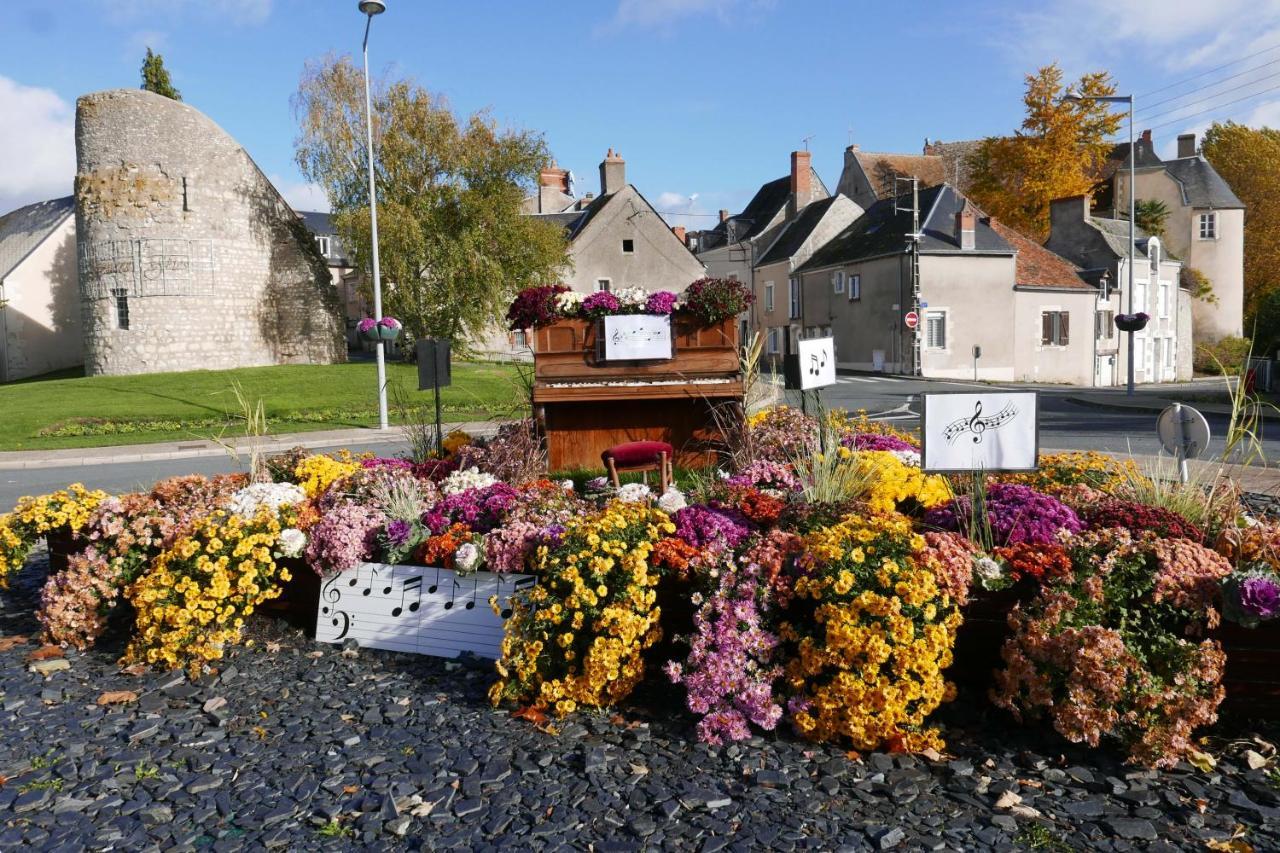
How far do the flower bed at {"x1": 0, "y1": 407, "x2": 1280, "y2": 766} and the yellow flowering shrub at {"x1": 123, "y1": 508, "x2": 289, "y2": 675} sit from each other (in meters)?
0.02

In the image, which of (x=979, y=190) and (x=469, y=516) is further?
(x=979, y=190)

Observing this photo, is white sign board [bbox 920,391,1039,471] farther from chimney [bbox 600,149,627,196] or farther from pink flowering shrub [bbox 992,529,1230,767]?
chimney [bbox 600,149,627,196]

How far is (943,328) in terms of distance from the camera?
38469 millimetres

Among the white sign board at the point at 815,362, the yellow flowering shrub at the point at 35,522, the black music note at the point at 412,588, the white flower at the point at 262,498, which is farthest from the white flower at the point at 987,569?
the yellow flowering shrub at the point at 35,522

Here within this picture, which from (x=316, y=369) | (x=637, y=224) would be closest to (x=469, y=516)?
(x=316, y=369)

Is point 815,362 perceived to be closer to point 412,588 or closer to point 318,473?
point 412,588

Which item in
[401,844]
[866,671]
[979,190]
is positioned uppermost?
[979,190]

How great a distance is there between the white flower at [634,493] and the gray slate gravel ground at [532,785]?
148cm

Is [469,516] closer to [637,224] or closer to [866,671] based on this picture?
[866,671]

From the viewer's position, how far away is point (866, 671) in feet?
12.2

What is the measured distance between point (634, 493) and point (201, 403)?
2225 centimetres

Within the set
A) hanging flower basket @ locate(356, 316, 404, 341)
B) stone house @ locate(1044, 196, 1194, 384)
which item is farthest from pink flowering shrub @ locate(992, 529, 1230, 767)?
stone house @ locate(1044, 196, 1194, 384)

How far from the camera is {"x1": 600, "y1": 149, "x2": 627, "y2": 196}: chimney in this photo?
45.2m

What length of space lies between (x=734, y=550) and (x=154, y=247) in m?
36.0
